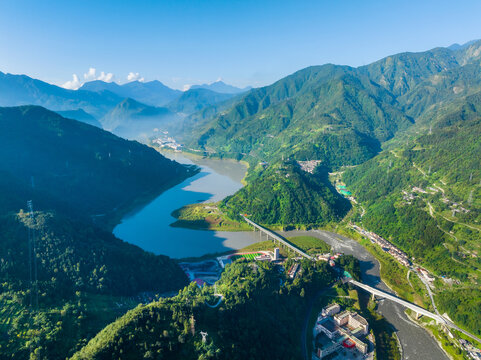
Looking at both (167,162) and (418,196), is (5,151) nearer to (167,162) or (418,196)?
(167,162)

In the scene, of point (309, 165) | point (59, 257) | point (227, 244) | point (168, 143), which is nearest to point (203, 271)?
point (227, 244)

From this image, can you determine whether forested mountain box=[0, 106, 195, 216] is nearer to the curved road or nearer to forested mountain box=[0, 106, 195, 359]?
forested mountain box=[0, 106, 195, 359]

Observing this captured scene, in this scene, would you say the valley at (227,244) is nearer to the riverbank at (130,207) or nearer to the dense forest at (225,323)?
the dense forest at (225,323)

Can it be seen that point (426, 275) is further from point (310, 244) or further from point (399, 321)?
point (310, 244)

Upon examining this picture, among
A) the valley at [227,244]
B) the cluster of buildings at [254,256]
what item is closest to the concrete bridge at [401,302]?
the valley at [227,244]

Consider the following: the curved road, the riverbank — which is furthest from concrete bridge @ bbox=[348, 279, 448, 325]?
the riverbank

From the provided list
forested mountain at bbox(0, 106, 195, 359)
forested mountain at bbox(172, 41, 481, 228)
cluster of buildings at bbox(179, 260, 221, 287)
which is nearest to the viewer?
forested mountain at bbox(0, 106, 195, 359)

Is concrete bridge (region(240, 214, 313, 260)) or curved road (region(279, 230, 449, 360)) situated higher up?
concrete bridge (region(240, 214, 313, 260))
